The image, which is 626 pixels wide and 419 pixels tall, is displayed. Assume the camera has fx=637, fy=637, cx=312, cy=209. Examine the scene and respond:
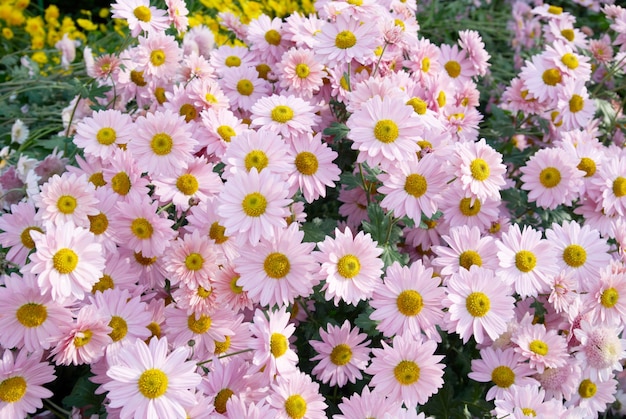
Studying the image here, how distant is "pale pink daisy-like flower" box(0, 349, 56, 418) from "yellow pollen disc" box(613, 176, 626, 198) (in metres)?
1.75

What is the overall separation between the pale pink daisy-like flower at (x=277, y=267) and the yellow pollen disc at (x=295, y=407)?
229 millimetres

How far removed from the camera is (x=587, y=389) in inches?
74.8

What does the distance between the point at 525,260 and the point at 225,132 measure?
0.92 meters

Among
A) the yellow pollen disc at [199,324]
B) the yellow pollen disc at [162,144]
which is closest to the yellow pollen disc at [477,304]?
the yellow pollen disc at [199,324]

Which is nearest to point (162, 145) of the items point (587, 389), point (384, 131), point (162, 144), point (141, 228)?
point (162, 144)

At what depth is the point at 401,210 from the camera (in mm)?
1729

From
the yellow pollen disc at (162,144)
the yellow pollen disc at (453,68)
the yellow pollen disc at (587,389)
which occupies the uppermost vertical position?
the yellow pollen disc at (453,68)

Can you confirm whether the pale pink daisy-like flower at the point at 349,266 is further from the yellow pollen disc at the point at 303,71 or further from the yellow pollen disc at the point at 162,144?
the yellow pollen disc at the point at 303,71

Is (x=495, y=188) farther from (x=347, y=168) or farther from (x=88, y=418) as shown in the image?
(x=88, y=418)

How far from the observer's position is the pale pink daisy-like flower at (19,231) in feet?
5.72

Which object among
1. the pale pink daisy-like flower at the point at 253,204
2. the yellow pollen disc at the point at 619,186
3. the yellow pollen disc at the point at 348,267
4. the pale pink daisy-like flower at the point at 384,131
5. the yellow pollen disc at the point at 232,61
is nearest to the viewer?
the pale pink daisy-like flower at the point at 253,204

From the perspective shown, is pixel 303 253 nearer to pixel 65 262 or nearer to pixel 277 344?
pixel 277 344

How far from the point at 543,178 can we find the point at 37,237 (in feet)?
5.00

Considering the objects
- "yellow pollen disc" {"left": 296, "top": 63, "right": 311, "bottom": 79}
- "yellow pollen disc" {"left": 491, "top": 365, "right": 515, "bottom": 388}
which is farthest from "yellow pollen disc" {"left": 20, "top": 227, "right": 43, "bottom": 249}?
"yellow pollen disc" {"left": 491, "top": 365, "right": 515, "bottom": 388}
